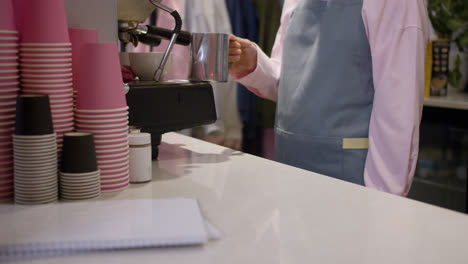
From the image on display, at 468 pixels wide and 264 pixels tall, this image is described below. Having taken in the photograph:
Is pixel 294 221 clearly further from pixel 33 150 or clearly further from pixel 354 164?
pixel 354 164

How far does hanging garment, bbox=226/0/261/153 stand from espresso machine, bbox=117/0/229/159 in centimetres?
136

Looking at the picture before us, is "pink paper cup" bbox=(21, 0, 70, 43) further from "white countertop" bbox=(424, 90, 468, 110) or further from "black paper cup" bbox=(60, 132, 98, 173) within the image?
"white countertop" bbox=(424, 90, 468, 110)

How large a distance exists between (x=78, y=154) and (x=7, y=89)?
0.15 m

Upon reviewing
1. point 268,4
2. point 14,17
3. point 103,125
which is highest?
point 268,4

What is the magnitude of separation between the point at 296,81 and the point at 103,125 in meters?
0.83

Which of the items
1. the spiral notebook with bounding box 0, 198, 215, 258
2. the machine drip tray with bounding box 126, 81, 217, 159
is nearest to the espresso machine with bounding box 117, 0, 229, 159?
the machine drip tray with bounding box 126, 81, 217, 159

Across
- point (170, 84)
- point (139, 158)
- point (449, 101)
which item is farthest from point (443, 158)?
point (139, 158)

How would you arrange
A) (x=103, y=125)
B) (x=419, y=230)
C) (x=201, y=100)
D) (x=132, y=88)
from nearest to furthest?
(x=419, y=230), (x=103, y=125), (x=132, y=88), (x=201, y=100)

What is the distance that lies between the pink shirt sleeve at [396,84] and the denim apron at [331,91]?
0.18 ft

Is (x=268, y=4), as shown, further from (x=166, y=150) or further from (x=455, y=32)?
(x=166, y=150)

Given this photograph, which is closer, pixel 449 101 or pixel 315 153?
pixel 315 153

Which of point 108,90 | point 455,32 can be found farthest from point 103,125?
point 455,32

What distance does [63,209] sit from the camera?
717mm

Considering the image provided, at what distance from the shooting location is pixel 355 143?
4.60ft
